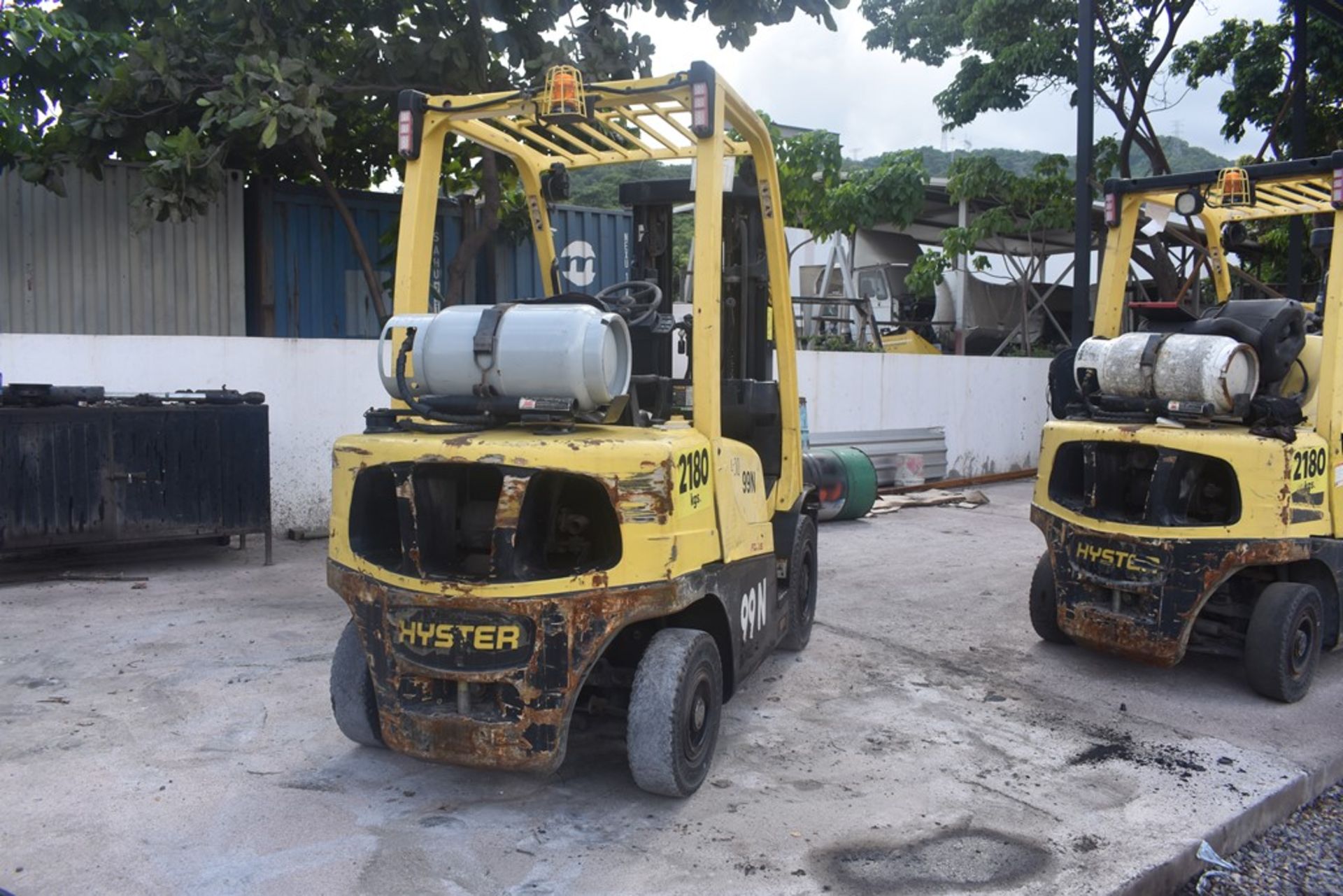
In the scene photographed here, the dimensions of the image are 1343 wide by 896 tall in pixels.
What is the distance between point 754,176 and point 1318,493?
10.9 ft

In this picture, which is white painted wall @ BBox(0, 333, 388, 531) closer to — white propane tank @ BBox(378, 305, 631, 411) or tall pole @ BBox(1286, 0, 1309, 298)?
white propane tank @ BBox(378, 305, 631, 411)

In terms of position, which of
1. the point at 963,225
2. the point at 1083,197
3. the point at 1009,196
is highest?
the point at 1009,196

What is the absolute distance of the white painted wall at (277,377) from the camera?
847cm

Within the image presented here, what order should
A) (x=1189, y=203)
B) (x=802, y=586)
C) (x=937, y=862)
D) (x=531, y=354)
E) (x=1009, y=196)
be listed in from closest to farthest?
(x=937, y=862) → (x=531, y=354) → (x=802, y=586) → (x=1189, y=203) → (x=1009, y=196)

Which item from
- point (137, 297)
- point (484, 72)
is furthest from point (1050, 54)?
point (137, 297)

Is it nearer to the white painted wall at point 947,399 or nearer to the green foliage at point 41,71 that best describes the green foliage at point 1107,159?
the white painted wall at point 947,399

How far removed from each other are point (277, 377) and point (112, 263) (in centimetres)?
286

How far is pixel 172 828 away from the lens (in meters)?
3.83

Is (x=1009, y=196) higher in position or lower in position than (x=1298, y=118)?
lower

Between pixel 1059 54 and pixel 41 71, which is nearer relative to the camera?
pixel 41 71

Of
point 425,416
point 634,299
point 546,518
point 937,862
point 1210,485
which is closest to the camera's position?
point 937,862

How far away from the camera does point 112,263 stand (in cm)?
1072

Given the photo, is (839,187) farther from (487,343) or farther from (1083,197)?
(487,343)

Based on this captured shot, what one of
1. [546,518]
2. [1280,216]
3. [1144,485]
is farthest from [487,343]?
[1280,216]
